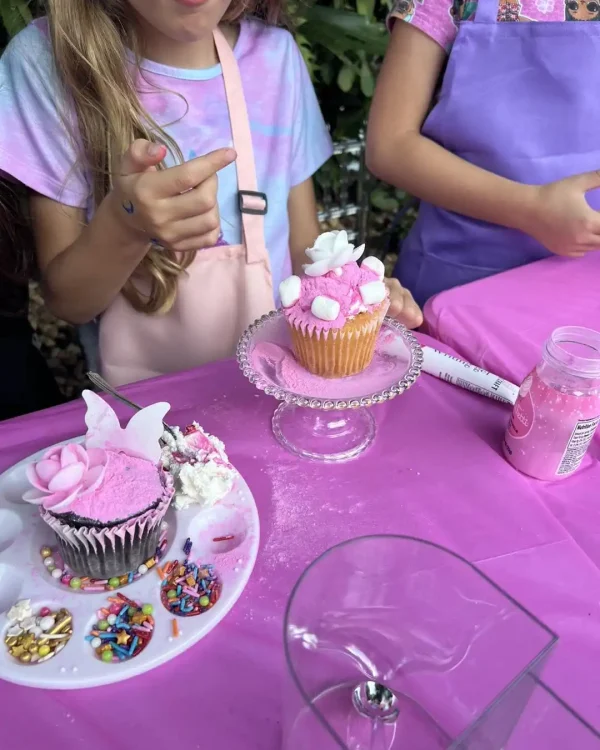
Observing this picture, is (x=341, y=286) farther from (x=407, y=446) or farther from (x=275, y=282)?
(x=275, y=282)

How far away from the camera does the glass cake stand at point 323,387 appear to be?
2.09ft

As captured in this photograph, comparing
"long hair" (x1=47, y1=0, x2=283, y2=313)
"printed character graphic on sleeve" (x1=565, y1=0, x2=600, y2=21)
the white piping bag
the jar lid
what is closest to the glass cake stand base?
the white piping bag

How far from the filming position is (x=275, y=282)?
110 cm

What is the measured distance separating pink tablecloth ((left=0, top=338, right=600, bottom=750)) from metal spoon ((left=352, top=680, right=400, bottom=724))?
0.06 meters

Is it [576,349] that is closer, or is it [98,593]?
[98,593]

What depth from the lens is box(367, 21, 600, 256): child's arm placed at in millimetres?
909

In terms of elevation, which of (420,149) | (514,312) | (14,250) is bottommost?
(14,250)

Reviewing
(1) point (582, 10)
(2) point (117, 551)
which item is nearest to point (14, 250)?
(2) point (117, 551)

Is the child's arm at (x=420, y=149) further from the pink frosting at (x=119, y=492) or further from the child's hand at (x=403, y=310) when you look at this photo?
the pink frosting at (x=119, y=492)

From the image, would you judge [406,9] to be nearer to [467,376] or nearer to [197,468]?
[467,376]

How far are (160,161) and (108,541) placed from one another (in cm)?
42

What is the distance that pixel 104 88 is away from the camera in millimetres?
812

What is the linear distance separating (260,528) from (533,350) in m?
0.41

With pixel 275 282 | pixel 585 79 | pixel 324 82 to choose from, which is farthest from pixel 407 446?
pixel 324 82
